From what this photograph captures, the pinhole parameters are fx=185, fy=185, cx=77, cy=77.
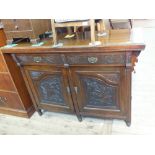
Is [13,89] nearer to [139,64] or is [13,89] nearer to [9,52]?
[9,52]

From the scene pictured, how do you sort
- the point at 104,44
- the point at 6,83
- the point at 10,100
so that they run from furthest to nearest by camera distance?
the point at 10,100, the point at 6,83, the point at 104,44

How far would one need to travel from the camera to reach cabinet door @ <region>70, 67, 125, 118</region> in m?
1.42

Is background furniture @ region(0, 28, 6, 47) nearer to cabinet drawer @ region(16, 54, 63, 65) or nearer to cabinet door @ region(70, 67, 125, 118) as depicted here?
cabinet drawer @ region(16, 54, 63, 65)

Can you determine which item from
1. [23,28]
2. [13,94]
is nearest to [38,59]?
[23,28]

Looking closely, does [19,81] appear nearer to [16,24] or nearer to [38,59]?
[38,59]

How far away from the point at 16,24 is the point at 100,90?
2.90ft

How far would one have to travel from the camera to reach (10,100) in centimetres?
195

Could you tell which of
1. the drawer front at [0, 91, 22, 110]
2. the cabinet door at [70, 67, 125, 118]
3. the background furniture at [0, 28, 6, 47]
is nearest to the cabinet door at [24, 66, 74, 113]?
the cabinet door at [70, 67, 125, 118]

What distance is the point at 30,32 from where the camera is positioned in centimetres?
154

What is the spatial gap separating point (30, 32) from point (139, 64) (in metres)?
1.85

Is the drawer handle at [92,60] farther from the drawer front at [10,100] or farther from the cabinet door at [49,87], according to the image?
the drawer front at [10,100]
